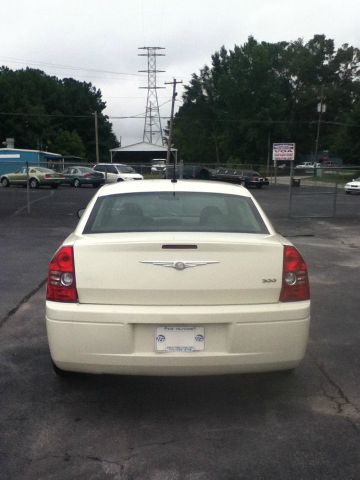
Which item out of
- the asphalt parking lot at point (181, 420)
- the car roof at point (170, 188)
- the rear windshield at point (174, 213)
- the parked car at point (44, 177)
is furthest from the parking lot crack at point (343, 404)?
the parked car at point (44, 177)

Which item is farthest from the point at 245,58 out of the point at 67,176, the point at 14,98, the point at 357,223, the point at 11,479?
the point at 11,479

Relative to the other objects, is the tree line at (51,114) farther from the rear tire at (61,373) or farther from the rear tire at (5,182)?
the rear tire at (61,373)

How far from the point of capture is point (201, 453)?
10.7 ft

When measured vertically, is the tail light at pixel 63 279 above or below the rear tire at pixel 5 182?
above

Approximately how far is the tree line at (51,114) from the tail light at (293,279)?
85.9m

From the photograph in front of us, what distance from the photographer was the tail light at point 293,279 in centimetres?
377

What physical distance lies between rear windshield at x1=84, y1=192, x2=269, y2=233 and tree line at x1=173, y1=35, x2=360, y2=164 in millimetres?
76782

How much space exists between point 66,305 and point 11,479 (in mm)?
1115

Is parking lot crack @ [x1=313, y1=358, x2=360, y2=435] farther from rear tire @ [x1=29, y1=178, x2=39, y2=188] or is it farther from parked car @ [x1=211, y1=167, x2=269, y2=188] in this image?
parked car @ [x1=211, y1=167, x2=269, y2=188]

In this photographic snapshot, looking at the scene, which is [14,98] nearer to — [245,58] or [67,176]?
[245,58]

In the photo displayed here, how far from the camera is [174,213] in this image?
4797 millimetres

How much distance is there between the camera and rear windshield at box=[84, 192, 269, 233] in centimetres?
426

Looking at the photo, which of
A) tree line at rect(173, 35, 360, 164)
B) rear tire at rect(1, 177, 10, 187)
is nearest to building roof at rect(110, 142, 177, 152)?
tree line at rect(173, 35, 360, 164)

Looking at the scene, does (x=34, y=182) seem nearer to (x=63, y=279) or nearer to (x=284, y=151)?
(x=284, y=151)
